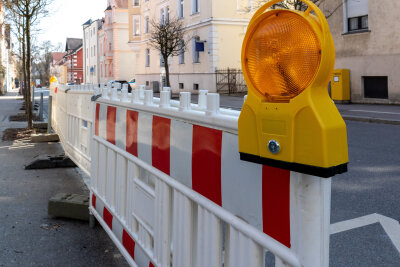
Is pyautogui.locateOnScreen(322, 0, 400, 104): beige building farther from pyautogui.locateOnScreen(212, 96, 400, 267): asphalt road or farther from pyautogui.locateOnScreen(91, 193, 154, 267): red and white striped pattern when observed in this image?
pyautogui.locateOnScreen(91, 193, 154, 267): red and white striped pattern

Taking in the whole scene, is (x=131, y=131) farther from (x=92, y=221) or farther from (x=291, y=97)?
(x=291, y=97)

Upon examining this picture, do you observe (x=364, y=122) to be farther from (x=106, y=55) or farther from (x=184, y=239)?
(x=106, y=55)

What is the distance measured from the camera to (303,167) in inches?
52.7

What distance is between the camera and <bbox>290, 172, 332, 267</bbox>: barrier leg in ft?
4.43

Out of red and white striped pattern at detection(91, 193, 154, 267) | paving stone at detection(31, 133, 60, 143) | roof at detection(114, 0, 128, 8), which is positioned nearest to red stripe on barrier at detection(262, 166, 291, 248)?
red and white striped pattern at detection(91, 193, 154, 267)

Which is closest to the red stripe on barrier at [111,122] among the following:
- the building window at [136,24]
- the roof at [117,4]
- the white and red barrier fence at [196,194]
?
the white and red barrier fence at [196,194]

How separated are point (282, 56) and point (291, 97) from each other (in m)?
0.14

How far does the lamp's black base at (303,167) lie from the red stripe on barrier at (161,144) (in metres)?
0.98

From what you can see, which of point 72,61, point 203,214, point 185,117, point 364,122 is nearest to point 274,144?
point 203,214

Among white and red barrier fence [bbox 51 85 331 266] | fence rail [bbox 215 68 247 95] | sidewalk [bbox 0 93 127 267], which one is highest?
fence rail [bbox 215 68 247 95]

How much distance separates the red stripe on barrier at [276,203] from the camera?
1.48 metres

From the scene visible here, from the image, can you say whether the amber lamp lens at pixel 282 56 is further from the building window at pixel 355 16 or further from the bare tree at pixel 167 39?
the bare tree at pixel 167 39

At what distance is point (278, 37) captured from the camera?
143 cm

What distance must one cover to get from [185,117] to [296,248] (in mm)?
996
